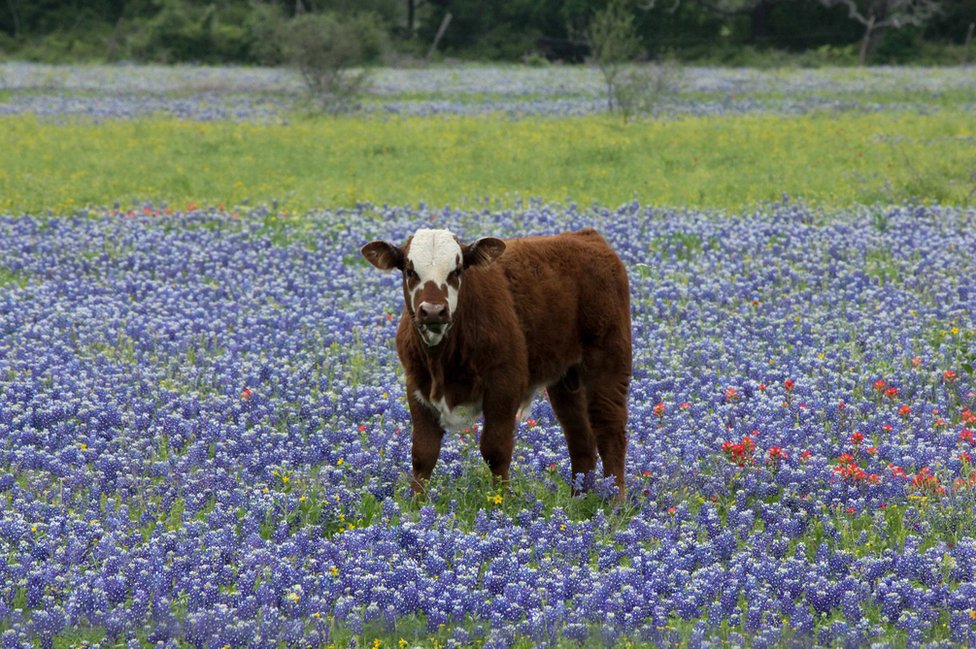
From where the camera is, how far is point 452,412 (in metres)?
7.85

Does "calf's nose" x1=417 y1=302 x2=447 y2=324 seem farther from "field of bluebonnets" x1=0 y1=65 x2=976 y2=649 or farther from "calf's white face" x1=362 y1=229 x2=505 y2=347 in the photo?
"field of bluebonnets" x1=0 y1=65 x2=976 y2=649

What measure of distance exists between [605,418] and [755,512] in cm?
104

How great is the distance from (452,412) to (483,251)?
36.5 inches

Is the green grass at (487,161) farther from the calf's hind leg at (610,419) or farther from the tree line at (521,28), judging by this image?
the tree line at (521,28)

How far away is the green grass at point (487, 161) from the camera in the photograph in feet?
69.2

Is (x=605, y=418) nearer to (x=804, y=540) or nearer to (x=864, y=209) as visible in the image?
(x=804, y=540)

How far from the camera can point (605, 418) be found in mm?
8414

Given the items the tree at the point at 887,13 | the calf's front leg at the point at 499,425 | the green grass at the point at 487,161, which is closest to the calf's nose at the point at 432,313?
the calf's front leg at the point at 499,425

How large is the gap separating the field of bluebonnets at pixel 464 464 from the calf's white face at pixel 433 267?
1.02 metres

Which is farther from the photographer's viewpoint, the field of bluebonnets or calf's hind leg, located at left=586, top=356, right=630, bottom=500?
calf's hind leg, located at left=586, top=356, right=630, bottom=500

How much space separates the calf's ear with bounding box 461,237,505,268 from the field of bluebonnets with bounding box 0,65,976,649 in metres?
1.34

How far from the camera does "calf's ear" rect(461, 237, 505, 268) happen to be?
7.84m

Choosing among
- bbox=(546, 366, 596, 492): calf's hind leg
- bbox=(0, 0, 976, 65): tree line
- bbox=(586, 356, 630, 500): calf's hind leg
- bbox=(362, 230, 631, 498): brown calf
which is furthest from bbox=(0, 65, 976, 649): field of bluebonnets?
bbox=(0, 0, 976, 65): tree line

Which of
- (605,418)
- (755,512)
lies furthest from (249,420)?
(755,512)
